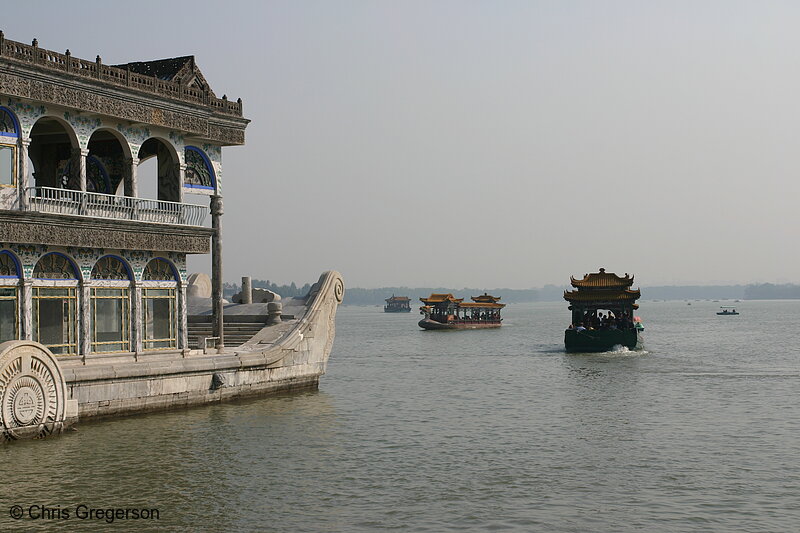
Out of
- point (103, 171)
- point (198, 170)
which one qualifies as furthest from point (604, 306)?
point (103, 171)

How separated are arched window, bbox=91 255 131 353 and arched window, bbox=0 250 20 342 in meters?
2.44

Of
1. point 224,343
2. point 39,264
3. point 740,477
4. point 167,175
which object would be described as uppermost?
point 167,175

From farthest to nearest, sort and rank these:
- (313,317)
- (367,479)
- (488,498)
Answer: (313,317)
(367,479)
(488,498)

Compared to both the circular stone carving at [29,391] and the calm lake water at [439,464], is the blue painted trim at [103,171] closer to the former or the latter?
the calm lake water at [439,464]

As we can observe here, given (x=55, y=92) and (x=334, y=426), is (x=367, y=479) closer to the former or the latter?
(x=334, y=426)

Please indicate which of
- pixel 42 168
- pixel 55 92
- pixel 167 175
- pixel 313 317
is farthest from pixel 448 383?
pixel 55 92

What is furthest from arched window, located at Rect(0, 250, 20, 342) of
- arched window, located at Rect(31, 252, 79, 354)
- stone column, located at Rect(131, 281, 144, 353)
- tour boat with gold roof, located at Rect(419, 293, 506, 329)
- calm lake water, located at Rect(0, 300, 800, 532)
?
tour boat with gold roof, located at Rect(419, 293, 506, 329)

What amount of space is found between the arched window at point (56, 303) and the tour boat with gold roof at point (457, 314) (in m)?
77.4

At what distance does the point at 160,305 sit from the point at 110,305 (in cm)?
190

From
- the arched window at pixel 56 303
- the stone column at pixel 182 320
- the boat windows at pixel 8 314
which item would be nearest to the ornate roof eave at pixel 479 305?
the stone column at pixel 182 320

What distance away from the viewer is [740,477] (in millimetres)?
19406

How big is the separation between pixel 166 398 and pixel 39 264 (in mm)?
4722

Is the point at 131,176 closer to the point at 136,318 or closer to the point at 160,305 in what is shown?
the point at 160,305

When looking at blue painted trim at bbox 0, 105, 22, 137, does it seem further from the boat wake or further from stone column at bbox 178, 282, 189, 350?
the boat wake
